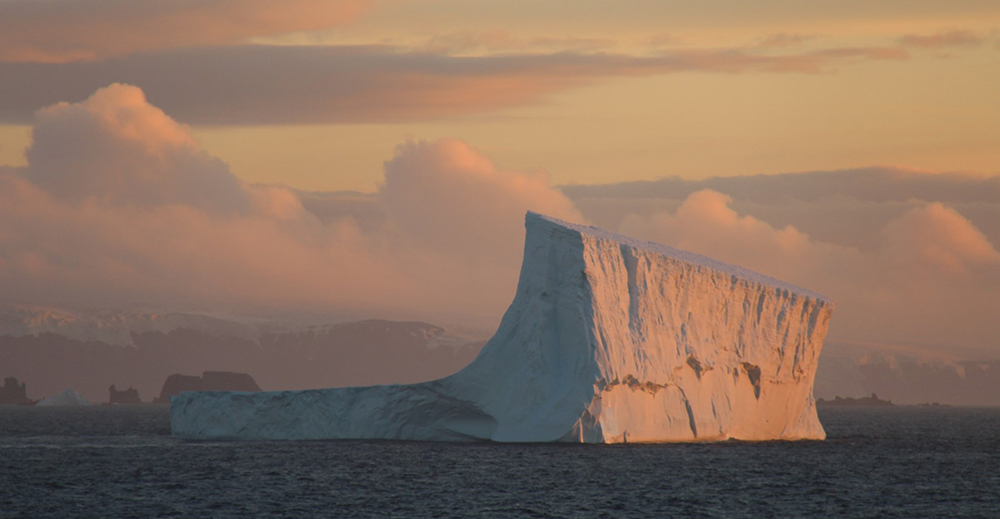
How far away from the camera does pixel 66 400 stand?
120 m

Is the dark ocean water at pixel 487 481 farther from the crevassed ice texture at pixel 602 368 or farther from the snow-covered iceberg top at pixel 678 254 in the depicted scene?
the snow-covered iceberg top at pixel 678 254

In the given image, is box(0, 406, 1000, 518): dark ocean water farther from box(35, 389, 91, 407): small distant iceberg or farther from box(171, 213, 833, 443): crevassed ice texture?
box(35, 389, 91, 407): small distant iceberg

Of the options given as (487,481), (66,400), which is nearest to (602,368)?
(487,481)

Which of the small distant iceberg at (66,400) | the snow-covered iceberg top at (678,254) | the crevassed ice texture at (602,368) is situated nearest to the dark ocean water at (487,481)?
the crevassed ice texture at (602,368)

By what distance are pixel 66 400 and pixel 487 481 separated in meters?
104

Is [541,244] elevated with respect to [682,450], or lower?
elevated

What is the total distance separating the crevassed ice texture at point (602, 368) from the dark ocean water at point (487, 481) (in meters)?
0.76

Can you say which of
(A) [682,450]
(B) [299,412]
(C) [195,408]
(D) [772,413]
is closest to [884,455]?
(D) [772,413]

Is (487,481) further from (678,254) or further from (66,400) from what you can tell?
(66,400)

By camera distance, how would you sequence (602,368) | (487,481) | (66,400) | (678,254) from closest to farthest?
(487,481), (602,368), (678,254), (66,400)

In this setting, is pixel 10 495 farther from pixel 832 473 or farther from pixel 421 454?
pixel 832 473

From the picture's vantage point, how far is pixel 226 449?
35594 mm

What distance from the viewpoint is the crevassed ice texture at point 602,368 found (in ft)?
109

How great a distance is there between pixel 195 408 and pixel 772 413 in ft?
64.2
